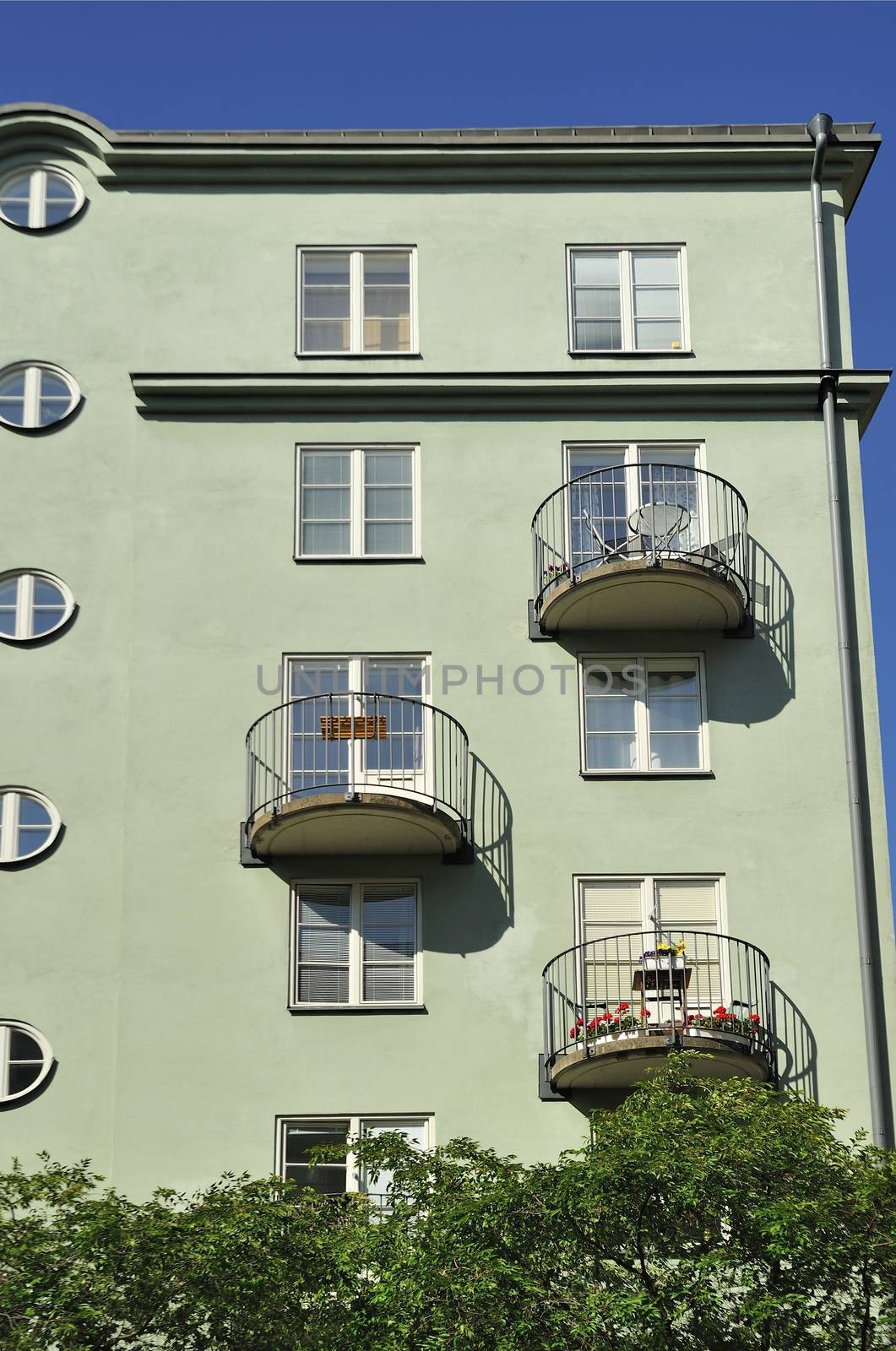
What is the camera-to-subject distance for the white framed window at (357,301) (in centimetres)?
3147

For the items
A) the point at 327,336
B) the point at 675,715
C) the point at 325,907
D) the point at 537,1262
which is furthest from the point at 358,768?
the point at 537,1262

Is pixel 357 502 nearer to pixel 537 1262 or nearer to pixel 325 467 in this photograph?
pixel 325 467

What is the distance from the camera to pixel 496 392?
101 ft

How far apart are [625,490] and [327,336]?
17.5 feet

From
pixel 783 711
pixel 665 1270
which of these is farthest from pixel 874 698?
pixel 665 1270

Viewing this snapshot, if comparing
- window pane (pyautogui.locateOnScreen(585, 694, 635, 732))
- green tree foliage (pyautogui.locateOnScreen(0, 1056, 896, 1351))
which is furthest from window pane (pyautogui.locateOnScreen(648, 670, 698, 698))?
green tree foliage (pyautogui.locateOnScreen(0, 1056, 896, 1351))

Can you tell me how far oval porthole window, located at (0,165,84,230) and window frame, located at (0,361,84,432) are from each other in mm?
2538

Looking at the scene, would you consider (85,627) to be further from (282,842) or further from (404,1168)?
(404,1168)

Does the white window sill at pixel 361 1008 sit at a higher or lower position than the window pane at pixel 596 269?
lower

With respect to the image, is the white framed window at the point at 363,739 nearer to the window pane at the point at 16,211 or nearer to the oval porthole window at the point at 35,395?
the oval porthole window at the point at 35,395

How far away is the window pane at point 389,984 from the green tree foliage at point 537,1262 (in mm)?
5108

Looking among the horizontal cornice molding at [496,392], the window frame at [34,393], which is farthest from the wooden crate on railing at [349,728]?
the window frame at [34,393]

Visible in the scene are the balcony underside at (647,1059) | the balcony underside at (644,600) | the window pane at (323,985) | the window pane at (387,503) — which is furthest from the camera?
the window pane at (387,503)

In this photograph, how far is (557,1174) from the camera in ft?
71.9
